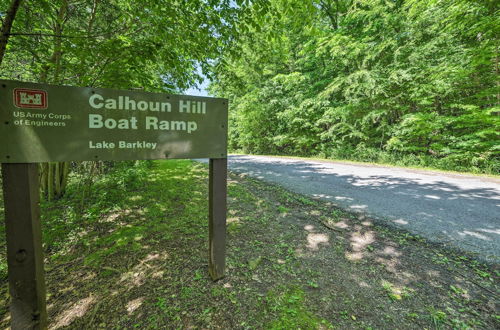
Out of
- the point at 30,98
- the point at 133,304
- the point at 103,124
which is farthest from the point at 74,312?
the point at 30,98

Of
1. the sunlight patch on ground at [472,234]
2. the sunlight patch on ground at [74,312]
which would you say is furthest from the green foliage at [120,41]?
the sunlight patch on ground at [472,234]

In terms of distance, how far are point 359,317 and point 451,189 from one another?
4874 mm

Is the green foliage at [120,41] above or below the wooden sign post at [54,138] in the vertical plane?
above

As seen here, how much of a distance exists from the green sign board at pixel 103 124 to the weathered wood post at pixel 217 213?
0.13 meters

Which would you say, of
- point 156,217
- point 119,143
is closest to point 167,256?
point 156,217

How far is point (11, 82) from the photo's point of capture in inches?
47.3

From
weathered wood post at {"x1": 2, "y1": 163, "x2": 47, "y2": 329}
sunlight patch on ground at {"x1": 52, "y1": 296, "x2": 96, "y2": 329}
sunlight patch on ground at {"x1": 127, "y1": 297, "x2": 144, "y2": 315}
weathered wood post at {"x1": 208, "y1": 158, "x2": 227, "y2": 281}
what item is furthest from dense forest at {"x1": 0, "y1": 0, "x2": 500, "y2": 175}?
sunlight patch on ground at {"x1": 127, "y1": 297, "x2": 144, "y2": 315}

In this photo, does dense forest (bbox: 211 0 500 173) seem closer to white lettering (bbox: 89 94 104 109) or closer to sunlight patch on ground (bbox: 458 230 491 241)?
white lettering (bbox: 89 94 104 109)

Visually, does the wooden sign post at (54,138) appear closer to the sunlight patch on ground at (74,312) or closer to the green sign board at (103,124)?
the green sign board at (103,124)

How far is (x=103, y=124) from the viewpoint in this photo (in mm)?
1436

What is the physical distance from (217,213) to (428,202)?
3995mm

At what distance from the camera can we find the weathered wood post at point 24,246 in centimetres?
122

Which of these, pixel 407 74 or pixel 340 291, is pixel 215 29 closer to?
pixel 340 291

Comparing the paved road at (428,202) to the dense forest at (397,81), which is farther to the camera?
the dense forest at (397,81)
